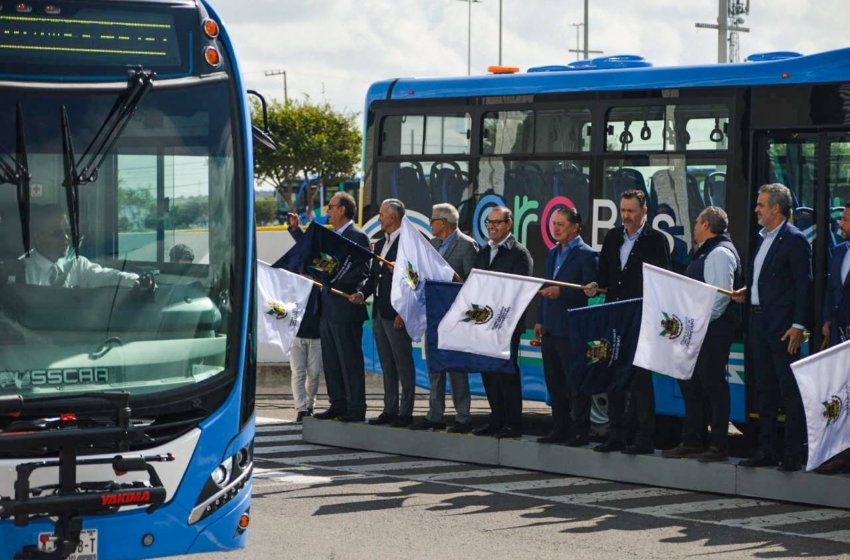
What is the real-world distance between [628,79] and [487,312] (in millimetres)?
2739

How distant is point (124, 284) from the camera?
7402 millimetres

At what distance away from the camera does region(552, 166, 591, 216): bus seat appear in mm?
13109

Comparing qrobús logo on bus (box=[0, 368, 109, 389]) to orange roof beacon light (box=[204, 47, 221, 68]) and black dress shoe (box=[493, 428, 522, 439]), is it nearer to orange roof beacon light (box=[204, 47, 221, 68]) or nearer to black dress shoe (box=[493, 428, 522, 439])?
orange roof beacon light (box=[204, 47, 221, 68])

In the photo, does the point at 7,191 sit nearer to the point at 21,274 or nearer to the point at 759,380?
the point at 21,274

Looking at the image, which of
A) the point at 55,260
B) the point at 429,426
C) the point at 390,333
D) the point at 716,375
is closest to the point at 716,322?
the point at 716,375

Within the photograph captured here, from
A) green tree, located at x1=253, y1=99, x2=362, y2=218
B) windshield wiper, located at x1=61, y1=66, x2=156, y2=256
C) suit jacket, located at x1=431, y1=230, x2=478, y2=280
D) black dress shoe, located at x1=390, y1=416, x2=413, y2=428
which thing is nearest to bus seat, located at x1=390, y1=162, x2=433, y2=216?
suit jacket, located at x1=431, y1=230, x2=478, y2=280

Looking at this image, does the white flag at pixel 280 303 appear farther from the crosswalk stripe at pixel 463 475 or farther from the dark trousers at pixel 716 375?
the dark trousers at pixel 716 375

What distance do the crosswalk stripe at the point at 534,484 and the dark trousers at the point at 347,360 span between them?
222cm

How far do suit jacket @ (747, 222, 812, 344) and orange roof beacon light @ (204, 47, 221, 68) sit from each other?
14.8ft

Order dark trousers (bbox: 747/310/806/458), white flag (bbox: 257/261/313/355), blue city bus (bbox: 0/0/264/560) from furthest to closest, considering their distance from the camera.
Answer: white flag (bbox: 257/261/313/355) → dark trousers (bbox: 747/310/806/458) → blue city bus (bbox: 0/0/264/560)

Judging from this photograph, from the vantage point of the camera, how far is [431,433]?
40.4ft

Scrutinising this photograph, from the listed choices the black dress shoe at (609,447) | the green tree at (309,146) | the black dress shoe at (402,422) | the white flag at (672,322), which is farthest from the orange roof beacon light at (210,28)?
the green tree at (309,146)

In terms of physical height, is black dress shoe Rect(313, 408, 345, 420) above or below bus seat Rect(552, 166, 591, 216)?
below

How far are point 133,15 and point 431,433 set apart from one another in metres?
5.69
